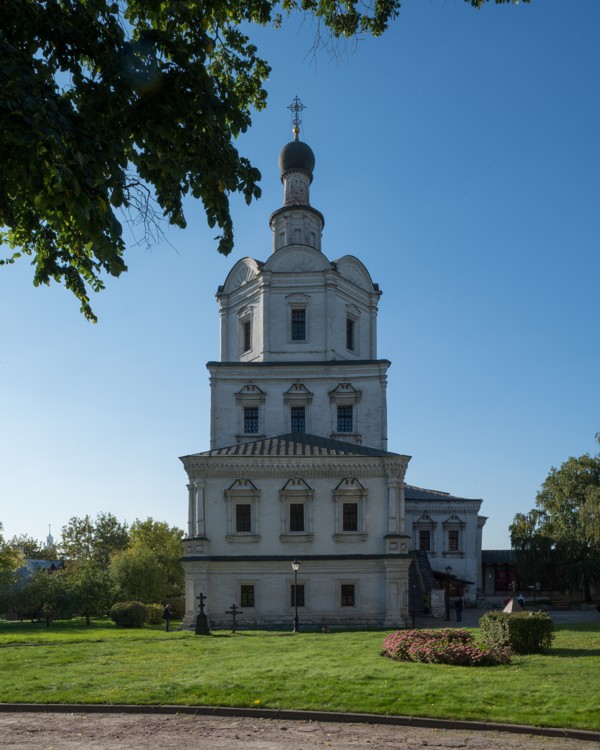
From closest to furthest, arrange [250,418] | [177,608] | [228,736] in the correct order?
[228,736] → [250,418] → [177,608]

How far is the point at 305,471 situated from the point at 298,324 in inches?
362

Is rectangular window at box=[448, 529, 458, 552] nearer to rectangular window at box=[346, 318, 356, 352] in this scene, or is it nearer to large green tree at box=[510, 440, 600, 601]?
large green tree at box=[510, 440, 600, 601]

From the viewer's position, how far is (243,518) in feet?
108

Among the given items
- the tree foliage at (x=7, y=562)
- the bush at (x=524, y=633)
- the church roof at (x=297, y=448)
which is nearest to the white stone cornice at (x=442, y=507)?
the church roof at (x=297, y=448)

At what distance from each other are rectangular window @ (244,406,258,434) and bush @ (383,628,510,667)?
19.0 meters

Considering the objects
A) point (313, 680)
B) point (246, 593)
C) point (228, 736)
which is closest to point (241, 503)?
point (246, 593)

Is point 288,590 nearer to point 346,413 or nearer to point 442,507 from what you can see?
point 346,413

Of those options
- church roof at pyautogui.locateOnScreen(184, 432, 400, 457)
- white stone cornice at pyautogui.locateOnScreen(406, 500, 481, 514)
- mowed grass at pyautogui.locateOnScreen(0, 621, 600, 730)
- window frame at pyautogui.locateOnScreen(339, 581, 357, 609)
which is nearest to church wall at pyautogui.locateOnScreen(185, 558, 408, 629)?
window frame at pyautogui.locateOnScreen(339, 581, 357, 609)

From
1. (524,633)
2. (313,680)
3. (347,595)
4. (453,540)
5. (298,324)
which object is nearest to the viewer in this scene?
(313,680)

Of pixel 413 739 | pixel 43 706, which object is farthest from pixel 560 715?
pixel 43 706

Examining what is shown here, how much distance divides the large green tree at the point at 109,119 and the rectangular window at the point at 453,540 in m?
40.2

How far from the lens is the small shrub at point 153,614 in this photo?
3649 cm

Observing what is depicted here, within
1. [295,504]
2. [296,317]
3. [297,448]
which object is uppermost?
[296,317]

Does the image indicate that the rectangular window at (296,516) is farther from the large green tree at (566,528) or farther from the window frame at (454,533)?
the large green tree at (566,528)
